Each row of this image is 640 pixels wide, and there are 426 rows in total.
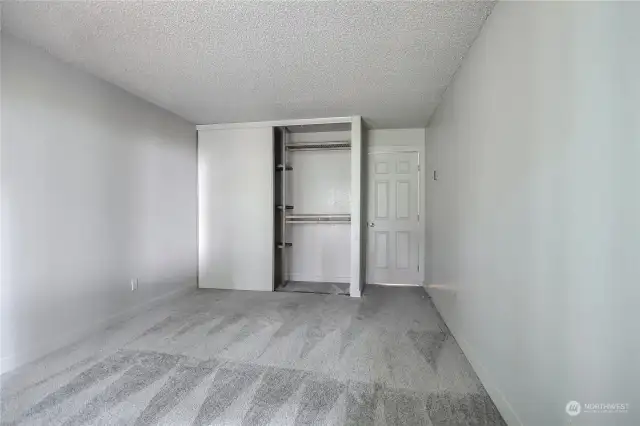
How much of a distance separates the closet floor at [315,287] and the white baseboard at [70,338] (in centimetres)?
161

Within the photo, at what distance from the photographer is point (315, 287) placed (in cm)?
433

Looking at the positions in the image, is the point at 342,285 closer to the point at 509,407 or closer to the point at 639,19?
the point at 509,407

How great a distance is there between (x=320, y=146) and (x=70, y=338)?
3607 mm

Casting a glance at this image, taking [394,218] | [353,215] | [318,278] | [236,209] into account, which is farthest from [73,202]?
[394,218]

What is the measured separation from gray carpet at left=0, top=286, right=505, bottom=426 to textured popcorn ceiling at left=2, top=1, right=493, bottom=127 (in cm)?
235

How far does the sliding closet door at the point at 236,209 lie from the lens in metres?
4.11

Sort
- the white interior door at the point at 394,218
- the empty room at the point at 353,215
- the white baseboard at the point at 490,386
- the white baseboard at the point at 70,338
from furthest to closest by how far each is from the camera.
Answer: the white interior door at the point at 394,218 → the white baseboard at the point at 70,338 → the white baseboard at the point at 490,386 → the empty room at the point at 353,215

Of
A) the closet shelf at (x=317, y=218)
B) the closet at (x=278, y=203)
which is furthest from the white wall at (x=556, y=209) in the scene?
the closet shelf at (x=317, y=218)

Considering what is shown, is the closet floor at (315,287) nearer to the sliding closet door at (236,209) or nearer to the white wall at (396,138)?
the sliding closet door at (236,209)

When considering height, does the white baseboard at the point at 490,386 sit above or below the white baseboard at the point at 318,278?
above

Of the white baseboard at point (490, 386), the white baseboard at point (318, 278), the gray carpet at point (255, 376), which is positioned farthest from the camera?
the white baseboard at point (318, 278)

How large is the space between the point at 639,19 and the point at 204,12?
2.00 meters

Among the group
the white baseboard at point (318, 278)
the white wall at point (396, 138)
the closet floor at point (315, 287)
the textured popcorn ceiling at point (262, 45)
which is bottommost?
the closet floor at point (315, 287)

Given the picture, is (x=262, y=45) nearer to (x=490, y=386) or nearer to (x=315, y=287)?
(x=490, y=386)
